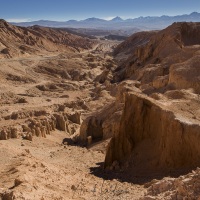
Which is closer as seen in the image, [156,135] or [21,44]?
[156,135]

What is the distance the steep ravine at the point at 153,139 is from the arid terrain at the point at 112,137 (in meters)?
0.04

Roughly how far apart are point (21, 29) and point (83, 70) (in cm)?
3641

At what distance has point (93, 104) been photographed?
34656 mm

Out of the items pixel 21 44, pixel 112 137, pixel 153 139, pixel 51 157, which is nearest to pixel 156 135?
pixel 153 139

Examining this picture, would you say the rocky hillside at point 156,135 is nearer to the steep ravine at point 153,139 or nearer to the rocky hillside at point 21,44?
the steep ravine at point 153,139

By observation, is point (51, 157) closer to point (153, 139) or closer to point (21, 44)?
point (153, 139)

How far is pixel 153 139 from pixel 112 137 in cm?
212

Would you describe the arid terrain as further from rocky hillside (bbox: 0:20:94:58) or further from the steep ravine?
rocky hillside (bbox: 0:20:94:58)

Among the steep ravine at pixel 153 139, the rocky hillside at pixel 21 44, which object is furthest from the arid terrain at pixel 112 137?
the rocky hillside at pixel 21 44

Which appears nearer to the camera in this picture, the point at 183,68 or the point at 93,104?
the point at 183,68

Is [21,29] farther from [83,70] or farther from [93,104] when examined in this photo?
[93,104]

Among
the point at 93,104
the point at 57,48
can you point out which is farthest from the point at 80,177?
the point at 57,48

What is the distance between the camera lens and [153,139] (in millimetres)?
16625

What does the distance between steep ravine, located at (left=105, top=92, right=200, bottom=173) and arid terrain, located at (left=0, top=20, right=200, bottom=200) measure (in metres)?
0.04
